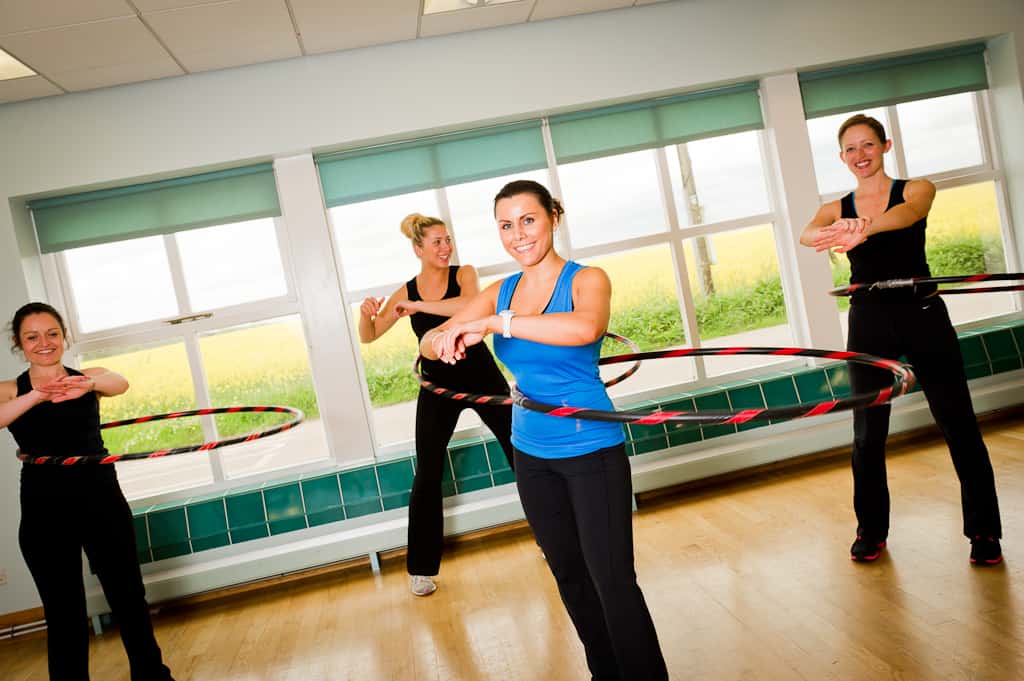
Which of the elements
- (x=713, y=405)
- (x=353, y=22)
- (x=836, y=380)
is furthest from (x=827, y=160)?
(x=353, y=22)

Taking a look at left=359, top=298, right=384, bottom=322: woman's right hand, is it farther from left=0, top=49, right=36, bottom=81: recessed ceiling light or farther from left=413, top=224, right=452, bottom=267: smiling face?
left=0, top=49, right=36, bottom=81: recessed ceiling light

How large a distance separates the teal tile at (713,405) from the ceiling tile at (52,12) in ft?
11.6

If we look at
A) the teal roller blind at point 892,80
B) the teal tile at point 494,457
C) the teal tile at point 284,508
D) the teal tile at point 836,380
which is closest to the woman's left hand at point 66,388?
the teal tile at point 284,508

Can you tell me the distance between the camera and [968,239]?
5.29 meters

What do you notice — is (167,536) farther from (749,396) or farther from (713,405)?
(749,396)

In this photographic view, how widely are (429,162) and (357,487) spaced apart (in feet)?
6.28

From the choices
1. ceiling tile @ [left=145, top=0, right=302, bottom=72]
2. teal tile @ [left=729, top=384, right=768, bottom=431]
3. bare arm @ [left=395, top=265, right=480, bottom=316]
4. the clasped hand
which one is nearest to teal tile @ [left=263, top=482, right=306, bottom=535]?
bare arm @ [left=395, top=265, right=480, bottom=316]

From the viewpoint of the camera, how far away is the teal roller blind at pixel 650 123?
4727 millimetres

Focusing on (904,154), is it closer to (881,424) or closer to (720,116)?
(720,116)

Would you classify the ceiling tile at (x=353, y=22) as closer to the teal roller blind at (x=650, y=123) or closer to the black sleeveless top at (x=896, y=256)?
the teal roller blind at (x=650, y=123)

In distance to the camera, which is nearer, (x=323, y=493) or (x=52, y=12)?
(x=52, y=12)

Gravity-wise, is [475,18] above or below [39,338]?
above

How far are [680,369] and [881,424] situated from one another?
2023 mm

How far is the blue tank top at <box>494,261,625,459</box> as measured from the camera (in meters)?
1.96
